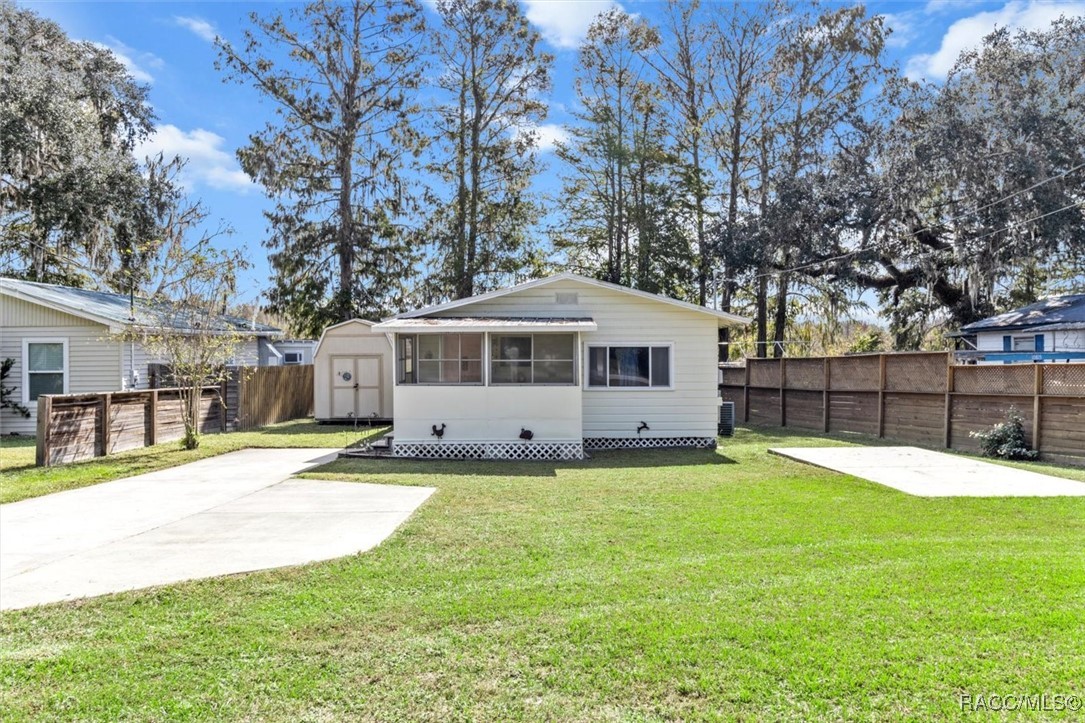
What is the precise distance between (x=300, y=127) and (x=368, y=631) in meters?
22.4

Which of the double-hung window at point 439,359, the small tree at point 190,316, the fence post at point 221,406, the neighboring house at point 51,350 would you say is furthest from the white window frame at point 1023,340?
the neighboring house at point 51,350

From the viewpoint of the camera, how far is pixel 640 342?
12992 mm

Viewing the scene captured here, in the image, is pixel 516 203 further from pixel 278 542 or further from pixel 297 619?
Result: pixel 297 619

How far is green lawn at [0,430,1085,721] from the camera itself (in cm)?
296

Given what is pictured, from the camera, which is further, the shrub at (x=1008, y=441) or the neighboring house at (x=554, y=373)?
the neighboring house at (x=554, y=373)

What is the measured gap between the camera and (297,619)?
3912 mm

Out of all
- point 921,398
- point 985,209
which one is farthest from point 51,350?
point 985,209

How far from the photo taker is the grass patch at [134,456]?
8703 millimetres

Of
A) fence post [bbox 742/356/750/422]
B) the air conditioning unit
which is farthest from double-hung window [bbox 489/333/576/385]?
fence post [bbox 742/356/750/422]

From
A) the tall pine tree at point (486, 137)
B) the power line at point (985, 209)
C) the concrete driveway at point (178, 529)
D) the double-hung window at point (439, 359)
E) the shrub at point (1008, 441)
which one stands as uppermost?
the tall pine tree at point (486, 137)

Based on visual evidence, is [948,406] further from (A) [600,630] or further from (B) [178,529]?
(B) [178,529]

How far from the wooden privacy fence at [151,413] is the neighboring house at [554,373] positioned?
4954mm

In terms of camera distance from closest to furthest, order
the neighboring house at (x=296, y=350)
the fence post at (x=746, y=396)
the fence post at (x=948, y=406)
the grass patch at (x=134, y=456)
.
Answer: the grass patch at (x=134, y=456) → the fence post at (x=948, y=406) → the fence post at (x=746, y=396) → the neighboring house at (x=296, y=350)

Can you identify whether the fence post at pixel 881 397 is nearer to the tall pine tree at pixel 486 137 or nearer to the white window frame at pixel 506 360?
the white window frame at pixel 506 360
